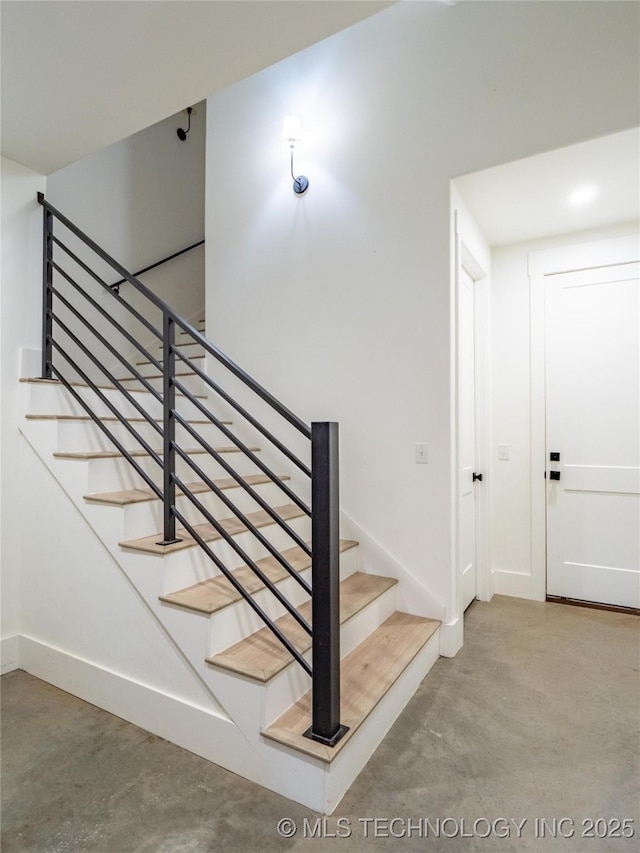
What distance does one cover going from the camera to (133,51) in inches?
64.5

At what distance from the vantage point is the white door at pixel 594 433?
2941 mm

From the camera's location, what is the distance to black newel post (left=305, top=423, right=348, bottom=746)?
4.67 ft

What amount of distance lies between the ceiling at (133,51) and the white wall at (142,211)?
5.17ft

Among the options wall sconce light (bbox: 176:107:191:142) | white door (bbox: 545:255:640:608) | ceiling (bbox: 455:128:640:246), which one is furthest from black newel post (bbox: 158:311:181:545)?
wall sconce light (bbox: 176:107:191:142)

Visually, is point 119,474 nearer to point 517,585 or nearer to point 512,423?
point 512,423

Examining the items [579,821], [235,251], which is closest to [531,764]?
[579,821]

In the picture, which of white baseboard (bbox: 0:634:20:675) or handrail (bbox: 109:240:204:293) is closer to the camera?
white baseboard (bbox: 0:634:20:675)

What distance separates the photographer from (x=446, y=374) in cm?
240

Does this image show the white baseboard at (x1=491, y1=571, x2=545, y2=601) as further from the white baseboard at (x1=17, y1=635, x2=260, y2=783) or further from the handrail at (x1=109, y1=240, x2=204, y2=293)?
the handrail at (x1=109, y1=240, x2=204, y2=293)

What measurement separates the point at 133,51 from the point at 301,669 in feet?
7.67

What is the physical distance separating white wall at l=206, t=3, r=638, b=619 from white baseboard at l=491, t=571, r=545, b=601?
3.53ft

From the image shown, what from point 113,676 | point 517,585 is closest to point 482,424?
point 517,585

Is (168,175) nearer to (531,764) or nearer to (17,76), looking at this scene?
(17,76)

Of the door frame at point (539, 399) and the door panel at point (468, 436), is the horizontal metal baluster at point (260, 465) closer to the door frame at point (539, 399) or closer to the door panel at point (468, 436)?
the door panel at point (468, 436)
